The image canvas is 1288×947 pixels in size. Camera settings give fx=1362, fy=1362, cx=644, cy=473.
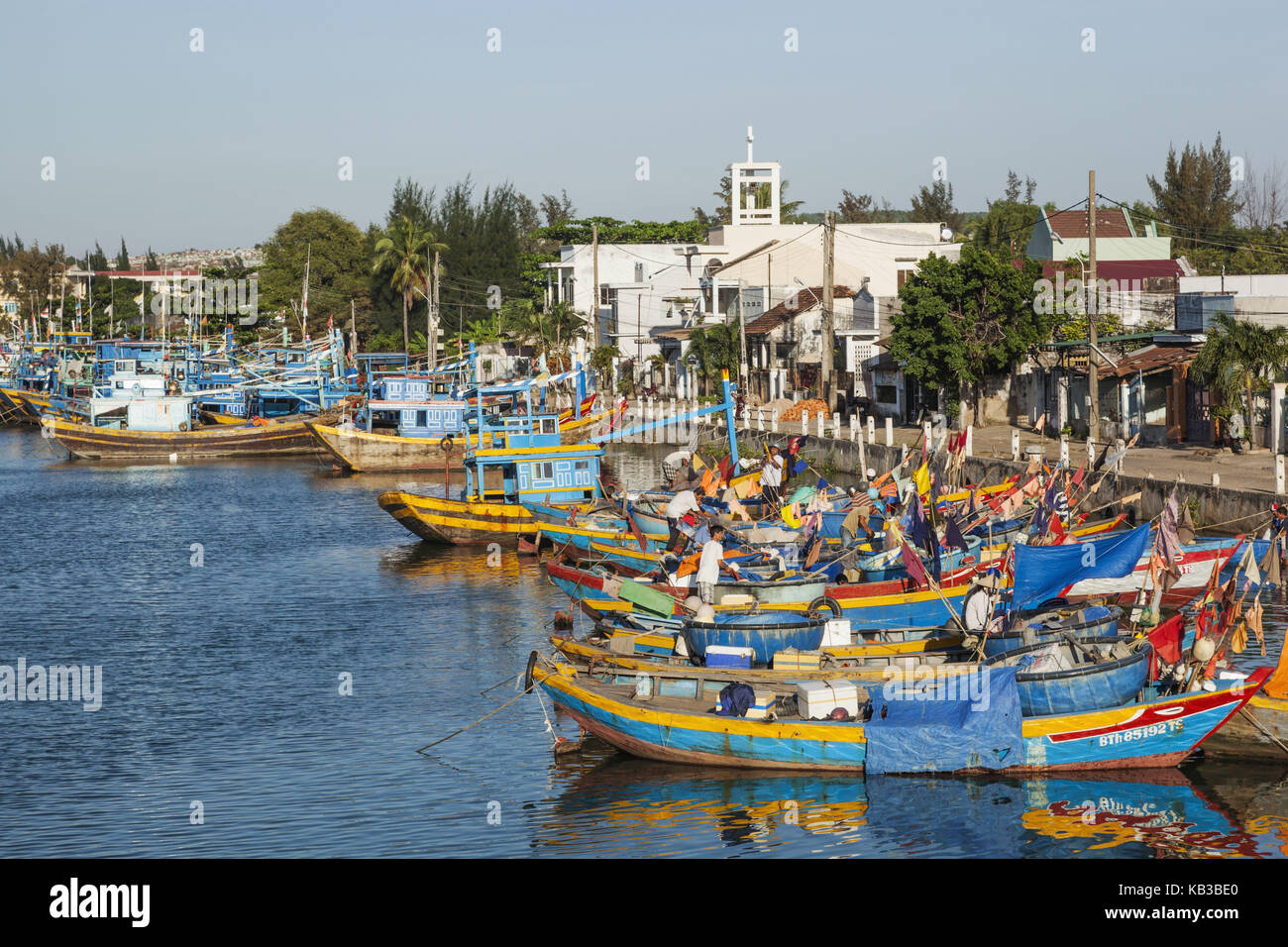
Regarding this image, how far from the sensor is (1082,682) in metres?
18.5

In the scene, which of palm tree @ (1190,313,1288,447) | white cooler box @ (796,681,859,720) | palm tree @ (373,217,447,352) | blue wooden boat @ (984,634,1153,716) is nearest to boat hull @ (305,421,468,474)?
palm tree @ (1190,313,1288,447)

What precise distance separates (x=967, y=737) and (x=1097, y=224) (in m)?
64.5

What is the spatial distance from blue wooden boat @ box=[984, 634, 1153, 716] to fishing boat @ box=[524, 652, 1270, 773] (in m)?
0.18

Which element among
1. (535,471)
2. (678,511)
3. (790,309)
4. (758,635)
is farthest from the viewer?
(790,309)

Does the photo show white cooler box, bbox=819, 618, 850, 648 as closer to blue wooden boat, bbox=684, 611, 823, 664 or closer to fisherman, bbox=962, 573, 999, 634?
blue wooden boat, bbox=684, 611, 823, 664

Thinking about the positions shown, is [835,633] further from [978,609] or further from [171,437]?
[171,437]

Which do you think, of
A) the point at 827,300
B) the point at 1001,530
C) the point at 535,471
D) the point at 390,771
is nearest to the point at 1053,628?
the point at 390,771

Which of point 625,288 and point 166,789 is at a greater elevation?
point 625,288

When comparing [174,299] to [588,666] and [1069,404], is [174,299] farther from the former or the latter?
[588,666]

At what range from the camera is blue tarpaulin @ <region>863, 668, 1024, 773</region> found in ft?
60.4

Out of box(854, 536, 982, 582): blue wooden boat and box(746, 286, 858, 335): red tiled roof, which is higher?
box(746, 286, 858, 335): red tiled roof
